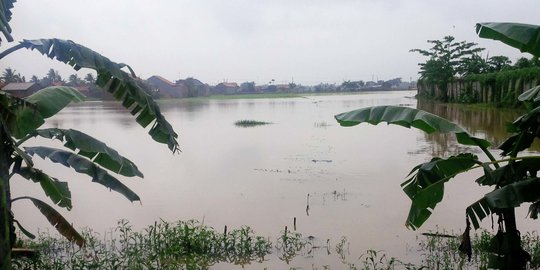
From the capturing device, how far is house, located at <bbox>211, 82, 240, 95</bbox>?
89025 mm

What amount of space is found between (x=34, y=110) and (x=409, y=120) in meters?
2.78

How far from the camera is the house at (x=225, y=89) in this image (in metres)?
89.0

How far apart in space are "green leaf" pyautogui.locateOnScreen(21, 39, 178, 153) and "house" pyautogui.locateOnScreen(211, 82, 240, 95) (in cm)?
8394

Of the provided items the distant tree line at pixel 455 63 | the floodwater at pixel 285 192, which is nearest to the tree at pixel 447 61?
the distant tree line at pixel 455 63

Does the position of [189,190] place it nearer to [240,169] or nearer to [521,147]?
[240,169]

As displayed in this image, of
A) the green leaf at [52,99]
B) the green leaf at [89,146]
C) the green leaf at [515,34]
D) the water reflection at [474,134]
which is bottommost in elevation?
the water reflection at [474,134]

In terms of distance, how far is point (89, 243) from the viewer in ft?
17.7

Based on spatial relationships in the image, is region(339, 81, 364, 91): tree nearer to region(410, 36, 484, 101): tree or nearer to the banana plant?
region(410, 36, 484, 101): tree

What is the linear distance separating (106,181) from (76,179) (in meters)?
6.58

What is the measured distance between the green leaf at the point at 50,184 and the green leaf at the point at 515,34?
3714 mm

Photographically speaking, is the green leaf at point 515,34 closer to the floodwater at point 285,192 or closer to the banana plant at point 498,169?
the banana plant at point 498,169

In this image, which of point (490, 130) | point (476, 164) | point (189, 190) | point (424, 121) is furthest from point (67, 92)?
point (490, 130)

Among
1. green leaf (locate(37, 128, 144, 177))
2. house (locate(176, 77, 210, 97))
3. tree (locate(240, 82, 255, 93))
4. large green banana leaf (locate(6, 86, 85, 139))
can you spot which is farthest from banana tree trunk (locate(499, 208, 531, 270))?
tree (locate(240, 82, 255, 93))

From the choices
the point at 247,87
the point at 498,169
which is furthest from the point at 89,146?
the point at 247,87
